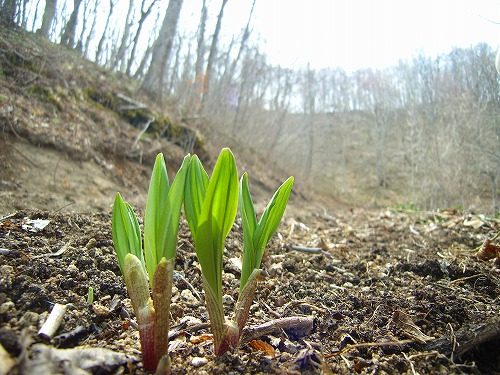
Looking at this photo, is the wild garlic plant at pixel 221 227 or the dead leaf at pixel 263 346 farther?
the dead leaf at pixel 263 346

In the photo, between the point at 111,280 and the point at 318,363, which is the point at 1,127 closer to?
the point at 111,280

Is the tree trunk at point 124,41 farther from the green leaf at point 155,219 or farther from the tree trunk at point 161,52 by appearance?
the green leaf at point 155,219

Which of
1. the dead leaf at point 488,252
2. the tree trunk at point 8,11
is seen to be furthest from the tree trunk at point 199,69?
the dead leaf at point 488,252

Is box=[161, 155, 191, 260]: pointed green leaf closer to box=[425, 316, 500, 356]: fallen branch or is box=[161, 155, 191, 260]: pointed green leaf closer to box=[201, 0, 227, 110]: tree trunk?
box=[425, 316, 500, 356]: fallen branch

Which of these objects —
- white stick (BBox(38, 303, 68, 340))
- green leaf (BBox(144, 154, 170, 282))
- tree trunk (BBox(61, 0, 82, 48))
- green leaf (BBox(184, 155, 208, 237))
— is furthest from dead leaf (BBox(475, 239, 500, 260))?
tree trunk (BBox(61, 0, 82, 48))

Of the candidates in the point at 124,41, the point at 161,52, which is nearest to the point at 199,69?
the point at 124,41

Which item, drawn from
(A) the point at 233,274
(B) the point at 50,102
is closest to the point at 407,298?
(A) the point at 233,274
